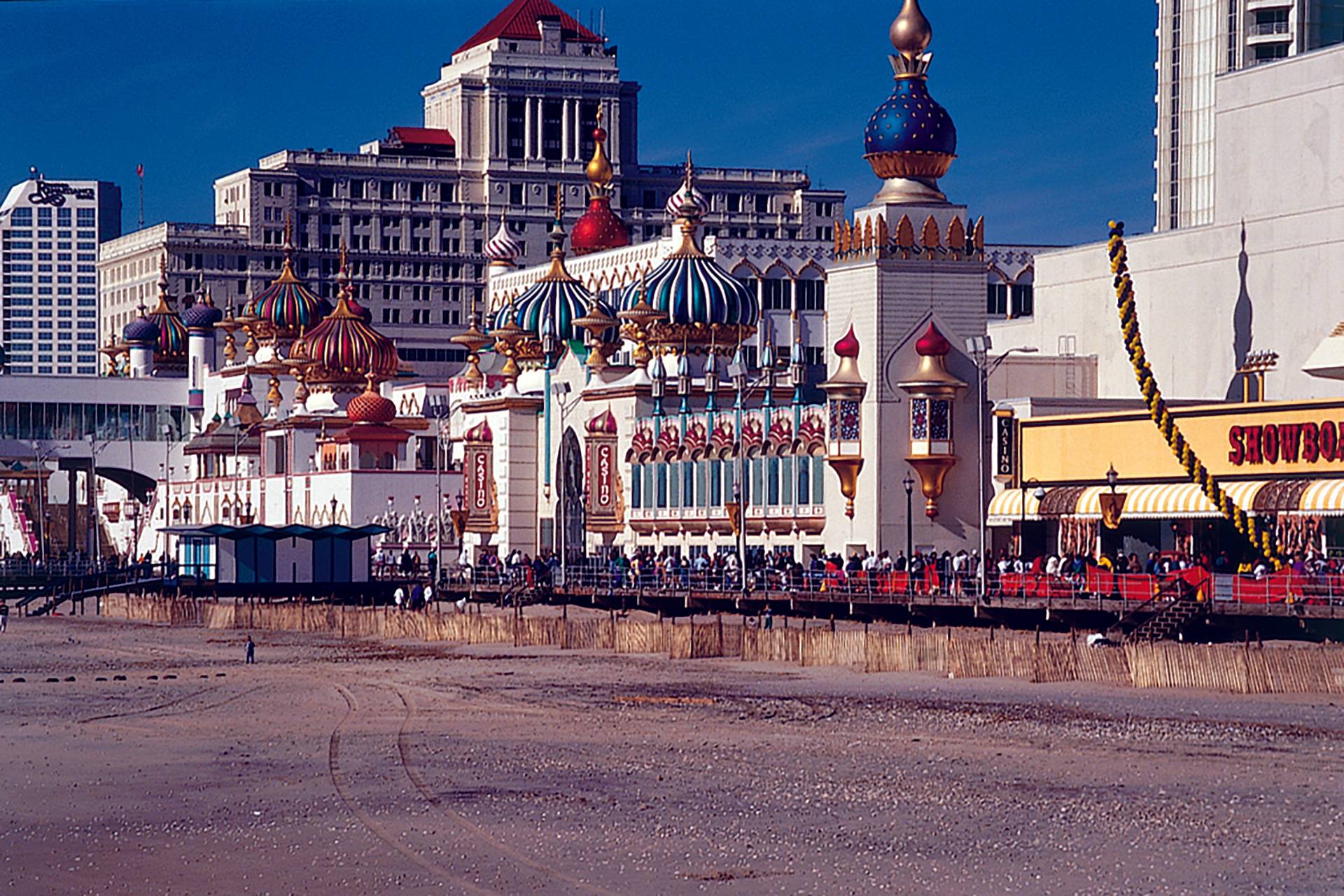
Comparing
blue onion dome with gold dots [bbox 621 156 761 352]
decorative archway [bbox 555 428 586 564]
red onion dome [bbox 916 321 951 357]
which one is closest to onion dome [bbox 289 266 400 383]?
blue onion dome with gold dots [bbox 621 156 761 352]

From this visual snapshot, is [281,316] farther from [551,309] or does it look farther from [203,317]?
[551,309]

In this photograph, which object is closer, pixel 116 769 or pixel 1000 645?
pixel 116 769

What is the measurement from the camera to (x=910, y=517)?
68938 millimetres

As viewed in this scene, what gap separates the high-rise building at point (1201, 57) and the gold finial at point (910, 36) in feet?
200

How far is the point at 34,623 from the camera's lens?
279 feet

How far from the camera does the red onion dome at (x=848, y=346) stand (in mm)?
72312

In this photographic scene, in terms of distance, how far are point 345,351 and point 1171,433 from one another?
58092 mm

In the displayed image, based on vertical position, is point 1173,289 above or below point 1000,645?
above

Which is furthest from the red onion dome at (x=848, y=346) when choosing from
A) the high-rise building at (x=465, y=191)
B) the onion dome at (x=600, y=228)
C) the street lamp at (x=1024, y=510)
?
Answer: the high-rise building at (x=465, y=191)

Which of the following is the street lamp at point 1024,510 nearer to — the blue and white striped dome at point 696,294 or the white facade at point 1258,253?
the white facade at point 1258,253

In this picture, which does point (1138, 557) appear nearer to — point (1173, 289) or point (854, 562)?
point (854, 562)

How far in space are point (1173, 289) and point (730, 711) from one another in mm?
36643

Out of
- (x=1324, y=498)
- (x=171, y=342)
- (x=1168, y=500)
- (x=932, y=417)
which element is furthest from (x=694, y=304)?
(x=171, y=342)

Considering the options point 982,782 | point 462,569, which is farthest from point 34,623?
point 982,782
